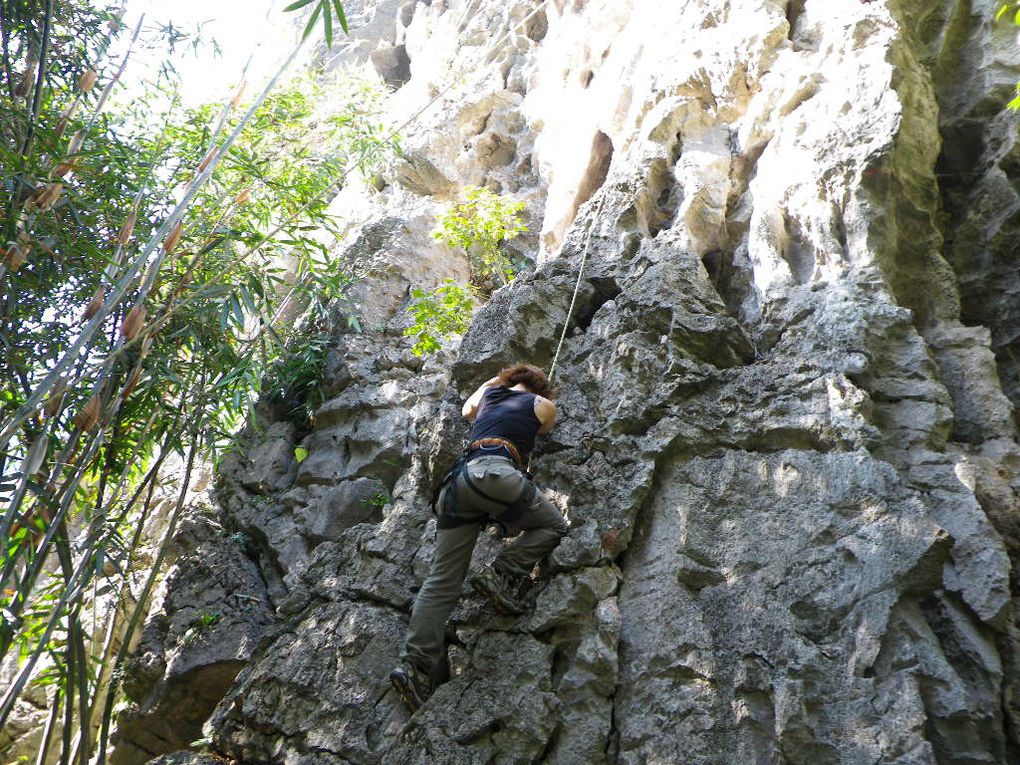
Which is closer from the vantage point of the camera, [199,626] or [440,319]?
[199,626]

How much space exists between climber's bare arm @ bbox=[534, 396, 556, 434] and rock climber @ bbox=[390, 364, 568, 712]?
0.12m

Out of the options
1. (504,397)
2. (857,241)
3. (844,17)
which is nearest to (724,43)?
(844,17)

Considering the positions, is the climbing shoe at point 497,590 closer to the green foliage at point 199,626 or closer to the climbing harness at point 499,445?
the climbing harness at point 499,445

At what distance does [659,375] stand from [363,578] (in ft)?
6.90

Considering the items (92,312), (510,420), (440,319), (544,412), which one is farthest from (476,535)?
(440,319)

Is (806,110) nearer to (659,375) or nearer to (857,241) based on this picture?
(857,241)

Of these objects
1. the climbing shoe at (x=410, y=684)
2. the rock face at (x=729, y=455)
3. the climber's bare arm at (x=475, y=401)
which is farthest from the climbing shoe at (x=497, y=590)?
the climber's bare arm at (x=475, y=401)

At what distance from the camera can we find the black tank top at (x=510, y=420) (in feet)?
13.7

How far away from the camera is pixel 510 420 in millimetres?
4215

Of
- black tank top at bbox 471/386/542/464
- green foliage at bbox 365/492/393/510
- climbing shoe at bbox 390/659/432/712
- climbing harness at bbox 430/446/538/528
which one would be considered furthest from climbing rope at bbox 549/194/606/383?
Result: green foliage at bbox 365/492/393/510

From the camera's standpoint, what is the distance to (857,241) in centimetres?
482

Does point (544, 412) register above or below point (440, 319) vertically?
below

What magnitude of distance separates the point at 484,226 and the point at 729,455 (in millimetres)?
4616

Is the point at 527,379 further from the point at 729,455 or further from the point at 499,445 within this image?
the point at 729,455
